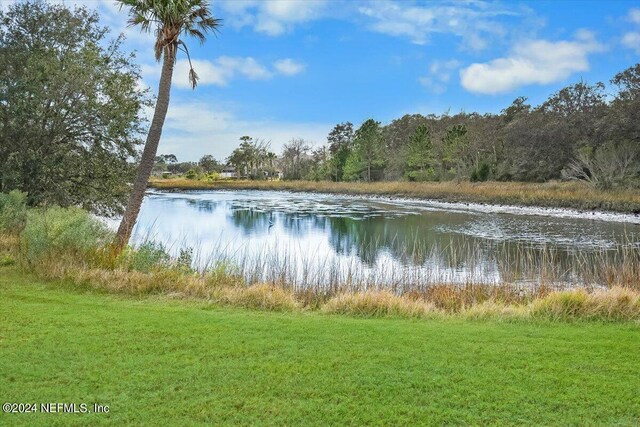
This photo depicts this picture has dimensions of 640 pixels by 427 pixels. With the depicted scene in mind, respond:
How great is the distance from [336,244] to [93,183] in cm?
939

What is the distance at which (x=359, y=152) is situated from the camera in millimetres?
65250

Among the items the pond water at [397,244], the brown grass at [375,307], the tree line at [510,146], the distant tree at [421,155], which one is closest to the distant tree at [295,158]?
the tree line at [510,146]

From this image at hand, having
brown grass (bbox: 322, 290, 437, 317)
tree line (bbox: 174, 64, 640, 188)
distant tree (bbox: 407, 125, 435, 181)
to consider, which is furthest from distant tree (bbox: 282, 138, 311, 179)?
brown grass (bbox: 322, 290, 437, 317)

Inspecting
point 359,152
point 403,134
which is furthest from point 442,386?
point 403,134

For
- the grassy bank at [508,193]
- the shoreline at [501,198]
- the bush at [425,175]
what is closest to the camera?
the shoreline at [501,198]

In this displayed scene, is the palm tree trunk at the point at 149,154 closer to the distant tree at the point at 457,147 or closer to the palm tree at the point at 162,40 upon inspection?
the palm tree at the point at 162,40

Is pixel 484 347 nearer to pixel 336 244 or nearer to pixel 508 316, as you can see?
pixel 508 316

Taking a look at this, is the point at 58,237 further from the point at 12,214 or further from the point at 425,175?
the point at 425,175

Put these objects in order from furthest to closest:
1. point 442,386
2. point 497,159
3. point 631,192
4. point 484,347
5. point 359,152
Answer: point 359,152 < point 497,159 < point 631,192 < point 484,347 < point 442,386

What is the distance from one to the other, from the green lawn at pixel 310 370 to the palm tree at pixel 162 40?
18.0ft

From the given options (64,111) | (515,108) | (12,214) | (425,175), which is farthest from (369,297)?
(515,108)

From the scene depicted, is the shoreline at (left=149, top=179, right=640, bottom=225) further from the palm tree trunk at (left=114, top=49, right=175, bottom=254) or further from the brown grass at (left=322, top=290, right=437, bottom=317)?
the palm tree trunk at (left=114, top=49, right=175, bottom=254)

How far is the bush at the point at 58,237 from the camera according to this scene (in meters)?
9.11

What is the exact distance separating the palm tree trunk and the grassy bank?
1151 inches
